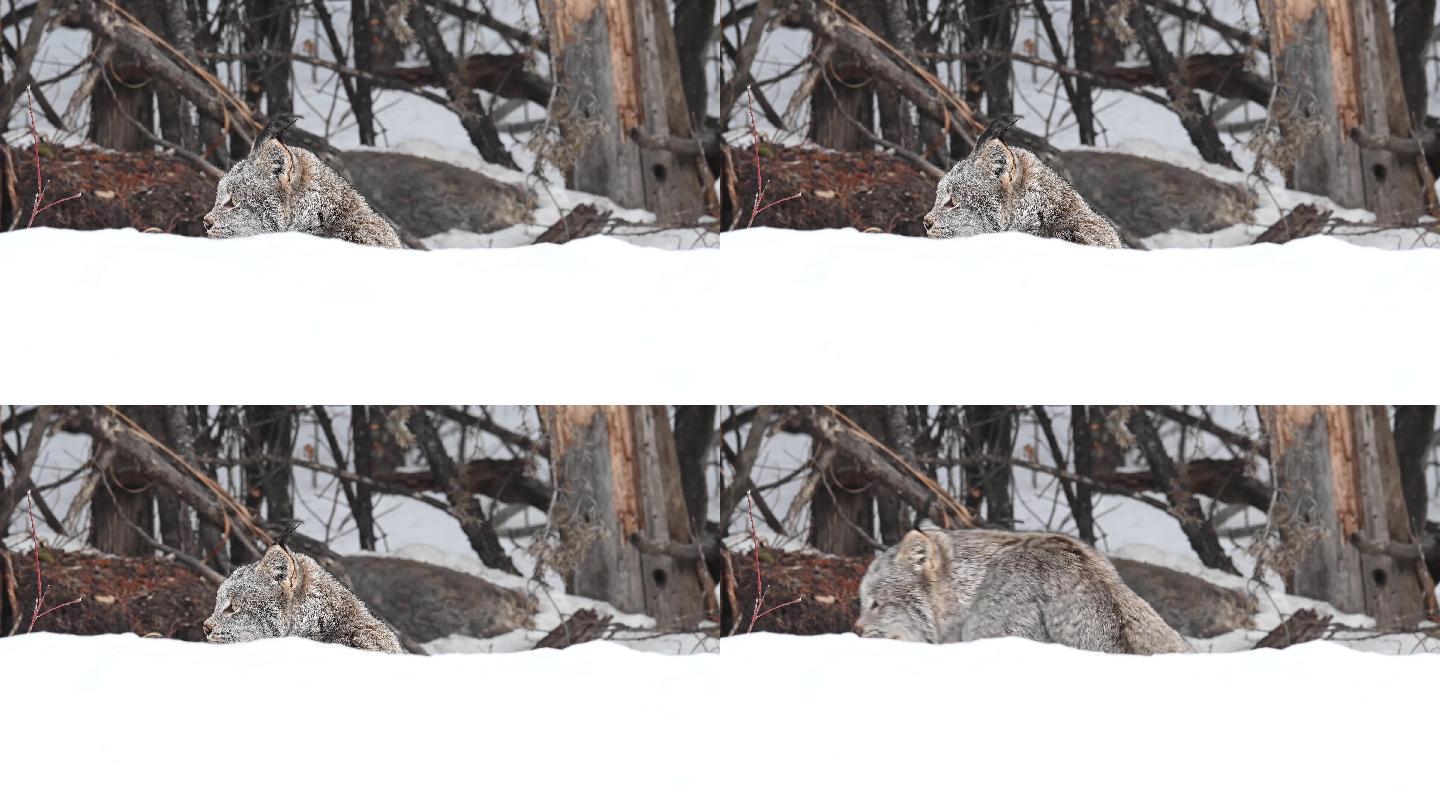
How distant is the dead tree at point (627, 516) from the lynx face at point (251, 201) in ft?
3.08

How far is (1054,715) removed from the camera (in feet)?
10.9

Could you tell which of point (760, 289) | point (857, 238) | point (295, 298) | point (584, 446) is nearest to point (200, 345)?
point (295, 298)

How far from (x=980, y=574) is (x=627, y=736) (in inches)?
46.2

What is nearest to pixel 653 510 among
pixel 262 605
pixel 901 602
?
pixel 901 602

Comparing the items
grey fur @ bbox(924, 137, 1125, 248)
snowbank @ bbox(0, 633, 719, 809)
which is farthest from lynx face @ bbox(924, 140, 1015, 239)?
snowbank @ bbox(0, 633, 719, 809)

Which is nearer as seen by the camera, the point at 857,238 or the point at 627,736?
the point at 627,736

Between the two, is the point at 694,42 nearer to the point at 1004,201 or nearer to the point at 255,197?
the point at 1004,201

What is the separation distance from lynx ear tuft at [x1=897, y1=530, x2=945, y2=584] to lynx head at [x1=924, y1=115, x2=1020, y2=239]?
842 mm

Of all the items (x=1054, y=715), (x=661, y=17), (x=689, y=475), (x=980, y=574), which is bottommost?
(x=1054, y=715)

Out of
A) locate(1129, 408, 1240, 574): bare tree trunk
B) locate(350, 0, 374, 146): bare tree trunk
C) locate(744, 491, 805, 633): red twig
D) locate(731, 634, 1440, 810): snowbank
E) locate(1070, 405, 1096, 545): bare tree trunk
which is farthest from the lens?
locate(1070, 405, 1096, 545): bare tree trunk

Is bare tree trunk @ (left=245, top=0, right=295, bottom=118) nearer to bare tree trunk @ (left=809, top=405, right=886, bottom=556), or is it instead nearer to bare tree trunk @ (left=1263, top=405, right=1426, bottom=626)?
bare tree trunk @ (left=809, top=405, right=886, bottom=556)

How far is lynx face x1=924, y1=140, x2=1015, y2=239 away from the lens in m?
3.87

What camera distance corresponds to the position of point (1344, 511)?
431 cm

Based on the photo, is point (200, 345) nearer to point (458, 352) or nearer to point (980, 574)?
point (458, 352)
